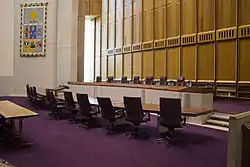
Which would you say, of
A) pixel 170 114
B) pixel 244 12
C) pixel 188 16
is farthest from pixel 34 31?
pixel 170 114

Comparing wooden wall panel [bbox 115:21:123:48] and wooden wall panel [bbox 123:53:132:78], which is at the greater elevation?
wooden wall panel [bbox 115:21:123:48]

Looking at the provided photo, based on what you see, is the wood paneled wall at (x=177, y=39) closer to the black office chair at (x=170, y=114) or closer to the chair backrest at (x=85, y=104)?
the black office chair at (x=170, y=114)

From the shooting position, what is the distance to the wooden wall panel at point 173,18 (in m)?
11.1

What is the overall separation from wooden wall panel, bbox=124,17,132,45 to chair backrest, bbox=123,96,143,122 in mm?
8914

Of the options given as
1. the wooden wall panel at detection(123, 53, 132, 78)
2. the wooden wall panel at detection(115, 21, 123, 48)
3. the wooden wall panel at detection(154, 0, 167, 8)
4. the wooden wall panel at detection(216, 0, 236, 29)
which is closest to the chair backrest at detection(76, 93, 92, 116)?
the wooden wall panel at detection(216, 0, 236, 29)

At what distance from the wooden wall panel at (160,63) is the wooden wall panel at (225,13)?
2819 mm

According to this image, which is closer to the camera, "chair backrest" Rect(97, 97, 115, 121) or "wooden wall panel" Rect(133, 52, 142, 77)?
"chair backrest" Rect(97, 97, 115, 121)

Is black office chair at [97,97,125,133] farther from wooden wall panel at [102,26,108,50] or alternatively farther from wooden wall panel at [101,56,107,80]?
wooden wall panel at [102,26,108,50]

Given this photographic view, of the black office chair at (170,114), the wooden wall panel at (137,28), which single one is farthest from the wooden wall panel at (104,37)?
the black office chair at (170,114)

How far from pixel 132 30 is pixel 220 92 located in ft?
19.8

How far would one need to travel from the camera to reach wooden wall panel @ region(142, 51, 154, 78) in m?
12.3

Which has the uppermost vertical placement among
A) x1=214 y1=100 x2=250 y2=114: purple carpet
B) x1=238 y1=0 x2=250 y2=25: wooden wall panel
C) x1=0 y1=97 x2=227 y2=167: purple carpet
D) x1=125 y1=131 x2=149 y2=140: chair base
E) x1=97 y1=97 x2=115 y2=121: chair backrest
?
x1=238 y1=0 x2=250 y2=25: wooden wall panel

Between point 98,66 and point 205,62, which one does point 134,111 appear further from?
point 98,66

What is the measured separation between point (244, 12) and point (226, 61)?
1.63 m
